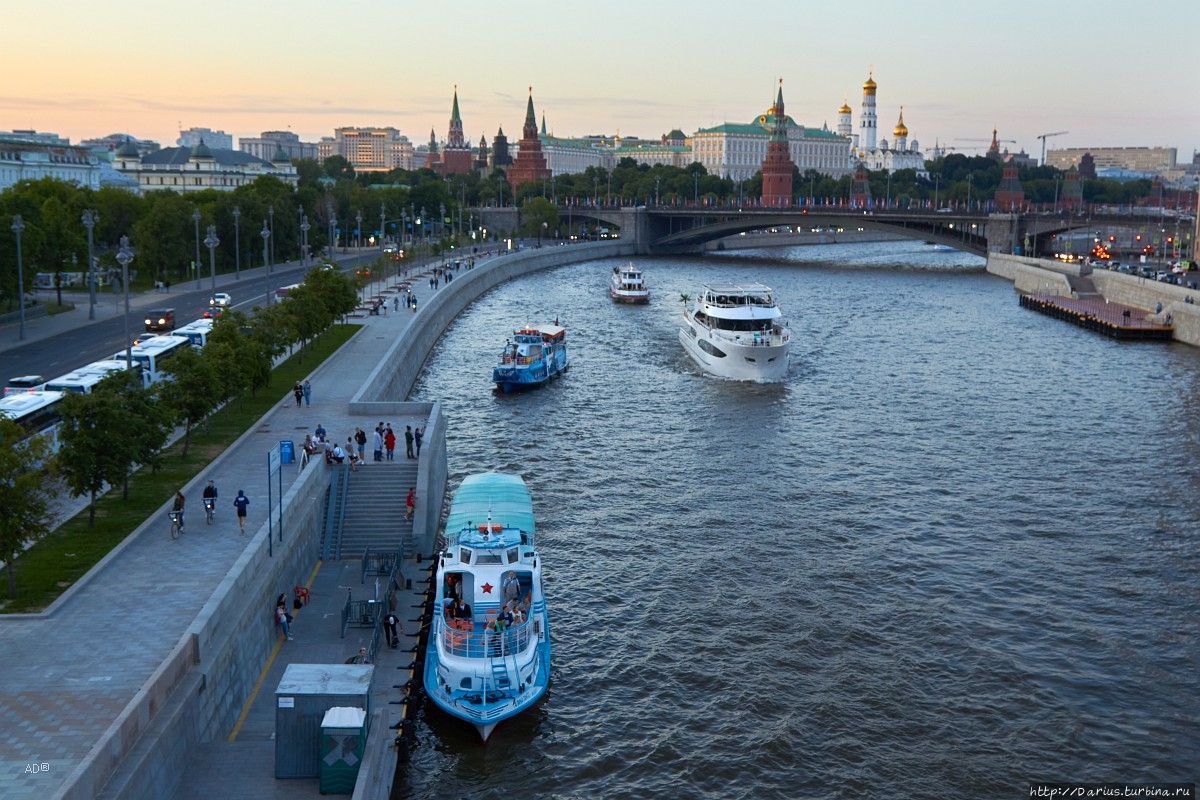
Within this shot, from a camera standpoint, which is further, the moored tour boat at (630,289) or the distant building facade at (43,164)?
the distant building facade at (43,164)

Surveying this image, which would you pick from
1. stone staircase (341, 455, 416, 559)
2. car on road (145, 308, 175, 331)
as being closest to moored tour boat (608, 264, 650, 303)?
car on road (145, 308, 175, 331)

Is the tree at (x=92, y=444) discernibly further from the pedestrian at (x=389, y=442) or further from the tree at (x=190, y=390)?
the pedestrian at (x=389, y=442)

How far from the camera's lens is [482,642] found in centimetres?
2272

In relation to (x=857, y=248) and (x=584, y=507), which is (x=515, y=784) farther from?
(x=857, y=248)

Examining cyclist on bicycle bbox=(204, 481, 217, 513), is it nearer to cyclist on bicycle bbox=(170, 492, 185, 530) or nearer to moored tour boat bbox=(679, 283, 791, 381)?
cyclist on bicycle bbox=(170, 492, 185, 530)

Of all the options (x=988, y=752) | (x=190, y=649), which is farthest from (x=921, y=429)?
(x=190, y=649)

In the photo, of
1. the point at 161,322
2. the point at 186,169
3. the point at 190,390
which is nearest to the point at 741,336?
the point at 161,322

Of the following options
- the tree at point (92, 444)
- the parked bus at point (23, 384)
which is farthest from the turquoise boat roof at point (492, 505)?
the parked bus at point (23, 384)

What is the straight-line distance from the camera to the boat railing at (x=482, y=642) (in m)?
22.7

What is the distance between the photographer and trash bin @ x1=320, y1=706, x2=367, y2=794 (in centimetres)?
1784

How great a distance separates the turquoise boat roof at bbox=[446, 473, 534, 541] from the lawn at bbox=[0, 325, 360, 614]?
22.8ft

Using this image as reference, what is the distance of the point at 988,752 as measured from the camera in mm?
22016

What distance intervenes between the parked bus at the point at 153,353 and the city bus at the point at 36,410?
6.67m

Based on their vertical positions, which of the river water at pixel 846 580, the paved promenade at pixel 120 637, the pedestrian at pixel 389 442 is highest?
the pedestrian at pixel 389 442
